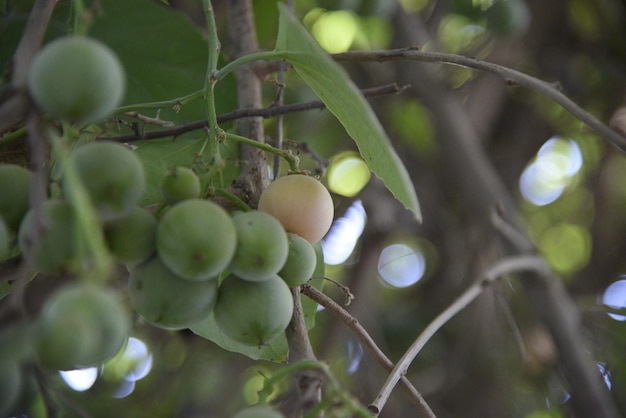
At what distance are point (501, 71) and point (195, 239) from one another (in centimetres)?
40

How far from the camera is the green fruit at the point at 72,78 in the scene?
1.43 ft

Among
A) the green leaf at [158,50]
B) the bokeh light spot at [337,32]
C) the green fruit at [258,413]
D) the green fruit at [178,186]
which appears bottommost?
the bokeh light spot at [337,32]

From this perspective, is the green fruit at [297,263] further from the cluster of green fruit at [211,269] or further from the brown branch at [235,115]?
the brown branch at [235,115]

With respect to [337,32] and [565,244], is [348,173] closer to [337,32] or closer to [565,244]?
[337,32]

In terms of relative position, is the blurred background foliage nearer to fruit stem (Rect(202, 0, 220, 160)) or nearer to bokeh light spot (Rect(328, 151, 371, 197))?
bokeh light spot (Rect(328, 151, 371, 197))

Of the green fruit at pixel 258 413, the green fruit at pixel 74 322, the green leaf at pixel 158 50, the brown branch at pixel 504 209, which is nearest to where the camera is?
the green fruit at pixel 74 322

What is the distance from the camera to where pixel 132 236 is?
0.52 metres

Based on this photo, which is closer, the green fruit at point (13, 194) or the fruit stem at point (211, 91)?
the green fruit at point (13, 194)

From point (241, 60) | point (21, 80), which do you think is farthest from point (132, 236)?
point (241, 60)

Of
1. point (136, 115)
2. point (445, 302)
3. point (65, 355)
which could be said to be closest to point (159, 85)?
point (136, 115)

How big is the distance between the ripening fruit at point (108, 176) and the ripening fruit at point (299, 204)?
18 cm

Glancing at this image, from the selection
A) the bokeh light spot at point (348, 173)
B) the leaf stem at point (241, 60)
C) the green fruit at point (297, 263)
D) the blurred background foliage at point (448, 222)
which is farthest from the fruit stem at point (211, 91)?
the bokeh light spot at point (348, 173)

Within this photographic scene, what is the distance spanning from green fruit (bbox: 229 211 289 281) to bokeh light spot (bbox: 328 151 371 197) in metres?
1.39

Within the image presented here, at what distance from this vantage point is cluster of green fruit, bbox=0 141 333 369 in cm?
48
